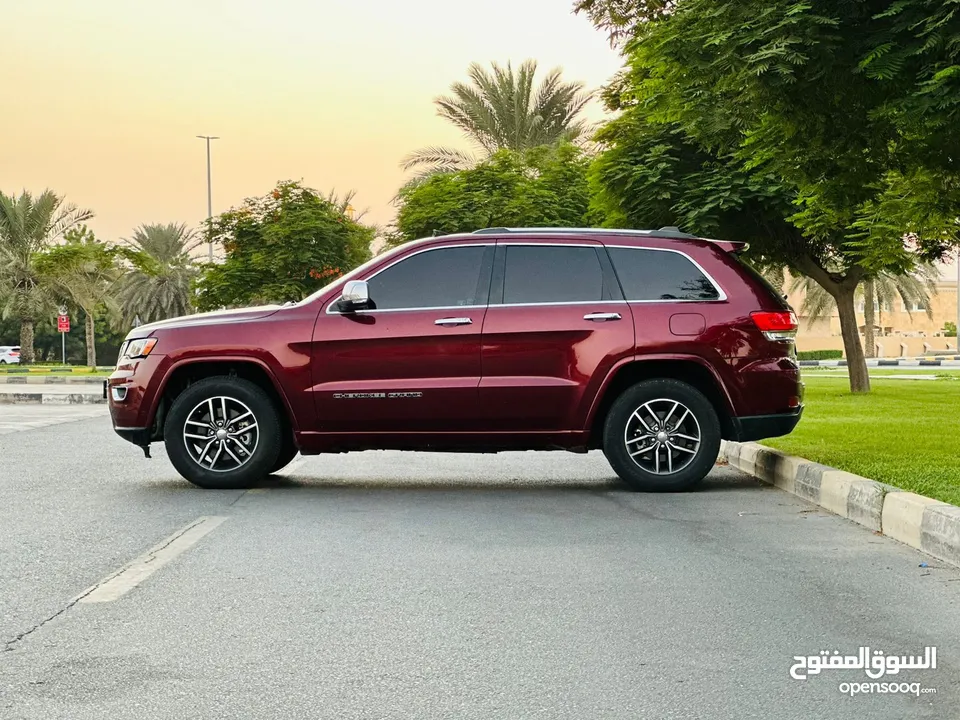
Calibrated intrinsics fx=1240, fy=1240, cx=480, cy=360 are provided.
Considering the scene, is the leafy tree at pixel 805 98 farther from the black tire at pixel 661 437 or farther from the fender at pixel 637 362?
the black tire at pixel 661 437

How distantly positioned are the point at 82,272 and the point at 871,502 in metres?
54.8

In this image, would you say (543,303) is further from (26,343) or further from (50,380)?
(26,343)

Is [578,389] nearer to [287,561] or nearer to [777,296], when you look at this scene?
[777,296]

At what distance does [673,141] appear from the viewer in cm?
2098

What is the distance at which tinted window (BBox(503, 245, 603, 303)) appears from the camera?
9625 mm

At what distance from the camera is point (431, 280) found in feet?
31.8

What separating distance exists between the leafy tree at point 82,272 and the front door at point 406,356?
5119cm

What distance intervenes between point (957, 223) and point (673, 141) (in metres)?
5.49

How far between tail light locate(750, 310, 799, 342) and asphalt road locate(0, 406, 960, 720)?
1.25m

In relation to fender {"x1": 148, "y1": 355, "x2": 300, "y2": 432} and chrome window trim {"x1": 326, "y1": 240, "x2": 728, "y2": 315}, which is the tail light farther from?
fender {"x1": 148, "y1": 355, "x2": 300, "y2": 432}

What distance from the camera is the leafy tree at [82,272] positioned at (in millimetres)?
57531

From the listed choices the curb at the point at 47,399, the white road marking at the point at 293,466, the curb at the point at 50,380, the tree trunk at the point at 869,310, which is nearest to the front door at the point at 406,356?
the white road marking at the point at 293,466

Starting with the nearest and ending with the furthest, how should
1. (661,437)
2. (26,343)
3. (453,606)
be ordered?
(453,606), (661,437), (26,343)

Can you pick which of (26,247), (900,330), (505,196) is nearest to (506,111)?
(505,196)
